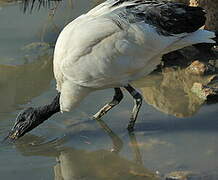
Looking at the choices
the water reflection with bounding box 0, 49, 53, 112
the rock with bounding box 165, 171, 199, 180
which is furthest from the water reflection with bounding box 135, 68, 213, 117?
the rock with bounding box 165, 171, 199, 180

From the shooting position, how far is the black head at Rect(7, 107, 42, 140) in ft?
20.7

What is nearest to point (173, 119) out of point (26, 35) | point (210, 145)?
point (210, 145)

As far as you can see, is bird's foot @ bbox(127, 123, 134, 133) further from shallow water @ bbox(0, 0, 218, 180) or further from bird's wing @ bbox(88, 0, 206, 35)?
bird's wing @ bbox(88, 0, 206, 35)

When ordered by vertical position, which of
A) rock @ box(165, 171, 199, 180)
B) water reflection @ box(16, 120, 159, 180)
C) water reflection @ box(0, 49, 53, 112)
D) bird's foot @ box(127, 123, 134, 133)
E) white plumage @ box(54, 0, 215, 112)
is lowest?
water reflection @ box(0, 49, 53, 112)

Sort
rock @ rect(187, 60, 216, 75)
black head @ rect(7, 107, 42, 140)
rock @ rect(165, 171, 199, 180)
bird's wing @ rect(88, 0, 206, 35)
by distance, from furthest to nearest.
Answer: rock @ rect(187, 60, 216, 75), black head @ rect(7, 107, 42, 140), bird's wing @ rect(88, 0, 206, 35), rock @ rect(165, 171, 199, 180)

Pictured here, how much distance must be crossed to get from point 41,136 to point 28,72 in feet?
6.18

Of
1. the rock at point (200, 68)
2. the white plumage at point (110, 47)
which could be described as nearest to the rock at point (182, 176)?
the white plumage at point (110, 47)

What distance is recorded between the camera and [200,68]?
7504 millimetres

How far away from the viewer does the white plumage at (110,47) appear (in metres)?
6.06

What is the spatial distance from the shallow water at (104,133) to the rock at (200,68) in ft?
0.36

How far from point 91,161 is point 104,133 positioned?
1.94ft

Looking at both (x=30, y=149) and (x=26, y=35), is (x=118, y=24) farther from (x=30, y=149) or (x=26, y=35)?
(x=26, y=35)

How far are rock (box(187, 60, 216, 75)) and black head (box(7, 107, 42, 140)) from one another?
7.16ft

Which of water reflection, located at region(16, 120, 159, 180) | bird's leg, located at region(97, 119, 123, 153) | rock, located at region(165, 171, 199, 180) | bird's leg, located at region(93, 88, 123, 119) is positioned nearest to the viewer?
rock, located at region(165, 171, 199, 180)
